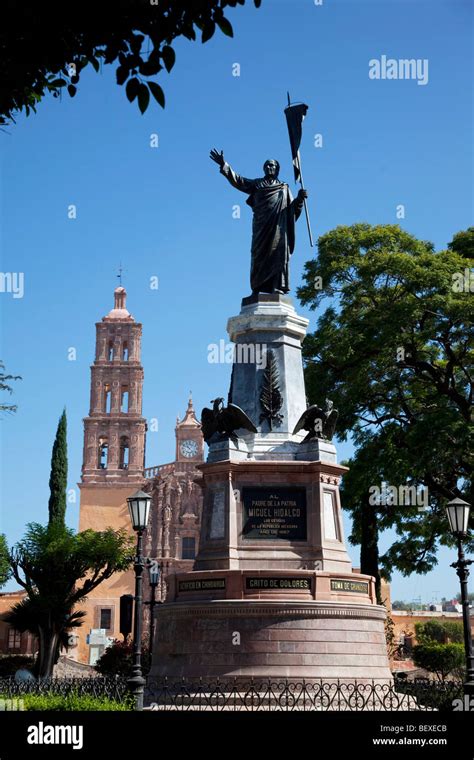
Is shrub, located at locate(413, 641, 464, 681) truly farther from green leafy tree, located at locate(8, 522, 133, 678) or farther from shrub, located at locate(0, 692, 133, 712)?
shrub, located at locate(0, 692, 133, 712)

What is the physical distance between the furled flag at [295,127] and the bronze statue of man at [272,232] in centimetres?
77

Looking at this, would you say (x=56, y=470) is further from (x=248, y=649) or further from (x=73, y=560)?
(x=248, y=649)

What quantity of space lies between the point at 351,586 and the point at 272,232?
730cm

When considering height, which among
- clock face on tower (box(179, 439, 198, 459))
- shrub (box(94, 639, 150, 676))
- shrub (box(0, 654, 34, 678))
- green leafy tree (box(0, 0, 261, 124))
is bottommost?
shrub (box(0, 654, 34, 678))

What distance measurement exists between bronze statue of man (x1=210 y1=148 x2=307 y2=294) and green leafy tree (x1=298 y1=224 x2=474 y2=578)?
923cm

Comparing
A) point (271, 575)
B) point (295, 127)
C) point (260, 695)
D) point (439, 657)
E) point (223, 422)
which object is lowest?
point (439, 657)

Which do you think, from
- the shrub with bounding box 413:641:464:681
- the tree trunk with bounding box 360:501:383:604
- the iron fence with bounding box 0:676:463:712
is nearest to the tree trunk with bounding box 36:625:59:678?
the tree trunk with bounding box 360:501:383:604

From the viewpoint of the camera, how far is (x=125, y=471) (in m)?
75.6

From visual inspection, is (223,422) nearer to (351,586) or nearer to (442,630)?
(351,586)

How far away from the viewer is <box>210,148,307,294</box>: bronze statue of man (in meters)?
18.2

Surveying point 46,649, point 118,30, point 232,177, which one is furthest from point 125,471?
point 118,30

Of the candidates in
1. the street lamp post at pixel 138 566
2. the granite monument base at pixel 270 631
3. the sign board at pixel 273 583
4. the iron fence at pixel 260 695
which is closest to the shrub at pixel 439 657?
the iron fence at pixel 260 695

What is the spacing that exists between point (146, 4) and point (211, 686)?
9874 millimetres
